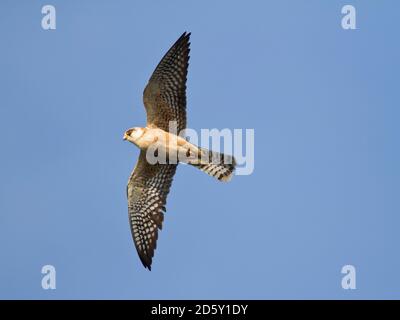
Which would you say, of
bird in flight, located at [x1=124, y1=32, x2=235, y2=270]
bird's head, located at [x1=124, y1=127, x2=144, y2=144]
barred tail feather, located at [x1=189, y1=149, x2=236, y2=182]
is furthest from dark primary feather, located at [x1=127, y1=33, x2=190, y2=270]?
barred tail feather, located at [x1=189, y1=149, x2=236, y2=182]

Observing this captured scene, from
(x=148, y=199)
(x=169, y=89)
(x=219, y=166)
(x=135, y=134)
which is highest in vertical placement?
(x=169, y=89)

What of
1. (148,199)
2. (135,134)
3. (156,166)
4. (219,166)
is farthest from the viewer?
(148,199)

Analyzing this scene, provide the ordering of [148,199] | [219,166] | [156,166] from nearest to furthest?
[219,166]
[156,166]
[148,199]

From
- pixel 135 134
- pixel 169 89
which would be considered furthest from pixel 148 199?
pixel 169 89

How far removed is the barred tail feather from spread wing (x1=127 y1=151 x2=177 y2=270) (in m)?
0.66

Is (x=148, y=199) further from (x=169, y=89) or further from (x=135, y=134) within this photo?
(x=169, y=89)

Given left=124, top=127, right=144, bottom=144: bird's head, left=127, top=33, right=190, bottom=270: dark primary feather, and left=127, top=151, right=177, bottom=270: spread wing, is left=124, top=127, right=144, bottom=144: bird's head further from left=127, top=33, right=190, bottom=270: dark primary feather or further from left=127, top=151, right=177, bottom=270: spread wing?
left=127, top=151, right=177, bottom=270: spread wing

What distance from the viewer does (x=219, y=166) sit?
53.2 ft

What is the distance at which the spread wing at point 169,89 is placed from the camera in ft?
52.6

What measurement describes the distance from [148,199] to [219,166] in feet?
4.38

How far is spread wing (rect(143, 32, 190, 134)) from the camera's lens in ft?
52.6

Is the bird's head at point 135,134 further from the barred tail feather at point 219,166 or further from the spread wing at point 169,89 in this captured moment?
the barred tail feather at point 219,166
